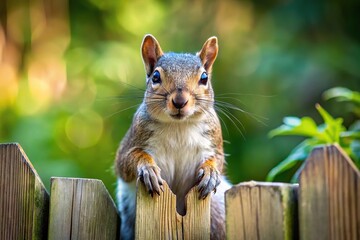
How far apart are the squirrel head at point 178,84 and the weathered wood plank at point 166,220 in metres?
0.49

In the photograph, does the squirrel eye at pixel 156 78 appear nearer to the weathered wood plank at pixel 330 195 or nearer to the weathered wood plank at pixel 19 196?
the weathered wood plank at pixel 19 196

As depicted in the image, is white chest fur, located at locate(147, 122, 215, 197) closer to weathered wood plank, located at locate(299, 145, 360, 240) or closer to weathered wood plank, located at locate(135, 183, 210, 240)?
weathered wood plank, located at locate(135, 183, 210, 240)

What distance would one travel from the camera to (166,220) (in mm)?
1840

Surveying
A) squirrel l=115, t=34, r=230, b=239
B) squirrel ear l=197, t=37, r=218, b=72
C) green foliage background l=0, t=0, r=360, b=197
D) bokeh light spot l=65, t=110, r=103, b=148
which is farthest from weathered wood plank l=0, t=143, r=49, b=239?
bokeh light spot l=65, t=110, r=103, b=148

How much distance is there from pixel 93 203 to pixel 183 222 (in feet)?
0.93

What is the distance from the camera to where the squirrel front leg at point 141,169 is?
195cm

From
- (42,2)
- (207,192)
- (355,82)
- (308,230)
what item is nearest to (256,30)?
(355,82)

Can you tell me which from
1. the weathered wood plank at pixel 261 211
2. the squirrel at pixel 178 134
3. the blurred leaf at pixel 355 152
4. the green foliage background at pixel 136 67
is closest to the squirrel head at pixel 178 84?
the squirrel at pixel 178 134

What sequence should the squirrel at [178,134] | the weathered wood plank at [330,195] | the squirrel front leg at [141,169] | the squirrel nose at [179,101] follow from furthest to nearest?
the squirrel at [178,134] → the squirrel nose at [179,101] → the squirrel front leg at [141,169] → the weathered wood plank at [330,195]

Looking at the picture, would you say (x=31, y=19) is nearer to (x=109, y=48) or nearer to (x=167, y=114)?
(x=109, y=48)

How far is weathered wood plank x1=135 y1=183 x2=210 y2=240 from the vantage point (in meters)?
1.82

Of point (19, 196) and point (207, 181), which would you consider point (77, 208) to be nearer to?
point (19, 196)

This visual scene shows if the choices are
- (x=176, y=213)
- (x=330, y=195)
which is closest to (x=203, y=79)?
(x=176, y=213)

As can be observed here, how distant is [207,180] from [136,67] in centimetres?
309
